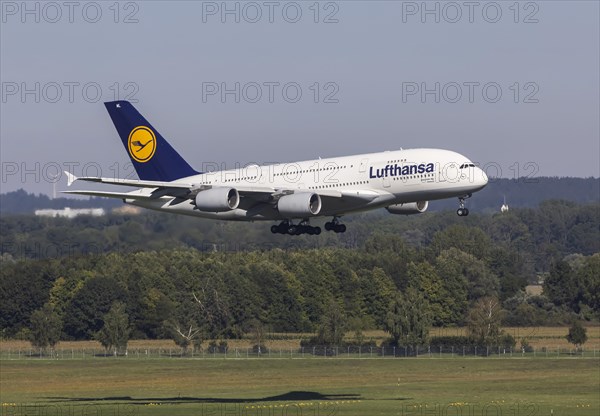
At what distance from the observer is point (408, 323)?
139125 mm

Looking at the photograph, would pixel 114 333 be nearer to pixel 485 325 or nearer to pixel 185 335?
pixel 185 335

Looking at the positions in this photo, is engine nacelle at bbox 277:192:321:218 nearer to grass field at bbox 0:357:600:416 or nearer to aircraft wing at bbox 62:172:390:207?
aircraft wing at bbox 62:172:390:207

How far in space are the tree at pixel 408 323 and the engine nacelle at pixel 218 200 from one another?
62758 mm

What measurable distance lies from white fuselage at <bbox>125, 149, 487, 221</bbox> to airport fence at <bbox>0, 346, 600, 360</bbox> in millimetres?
52155

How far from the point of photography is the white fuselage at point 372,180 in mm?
76562

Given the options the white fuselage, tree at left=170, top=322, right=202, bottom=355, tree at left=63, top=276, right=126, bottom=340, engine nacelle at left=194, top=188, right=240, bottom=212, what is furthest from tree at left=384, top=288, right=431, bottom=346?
engine nacelle at left=194, top=188, right=240, bottom=212

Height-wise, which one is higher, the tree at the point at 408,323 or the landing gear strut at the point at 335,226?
the landing gear strut at the point at 335,226

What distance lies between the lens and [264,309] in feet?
503

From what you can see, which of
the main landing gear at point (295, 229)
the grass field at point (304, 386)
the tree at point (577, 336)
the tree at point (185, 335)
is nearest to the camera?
the main landing gear at point (295, 229)

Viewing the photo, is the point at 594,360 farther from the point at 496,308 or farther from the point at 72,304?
the point at 72,304

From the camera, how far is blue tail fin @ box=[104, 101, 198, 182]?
89.1 m

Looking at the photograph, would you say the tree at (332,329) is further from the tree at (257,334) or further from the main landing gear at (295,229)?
the main landing gear at (295,229)

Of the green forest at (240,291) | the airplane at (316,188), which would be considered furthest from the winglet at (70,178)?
the green forest at (240,291)

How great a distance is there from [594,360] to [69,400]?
51501 millimetres
